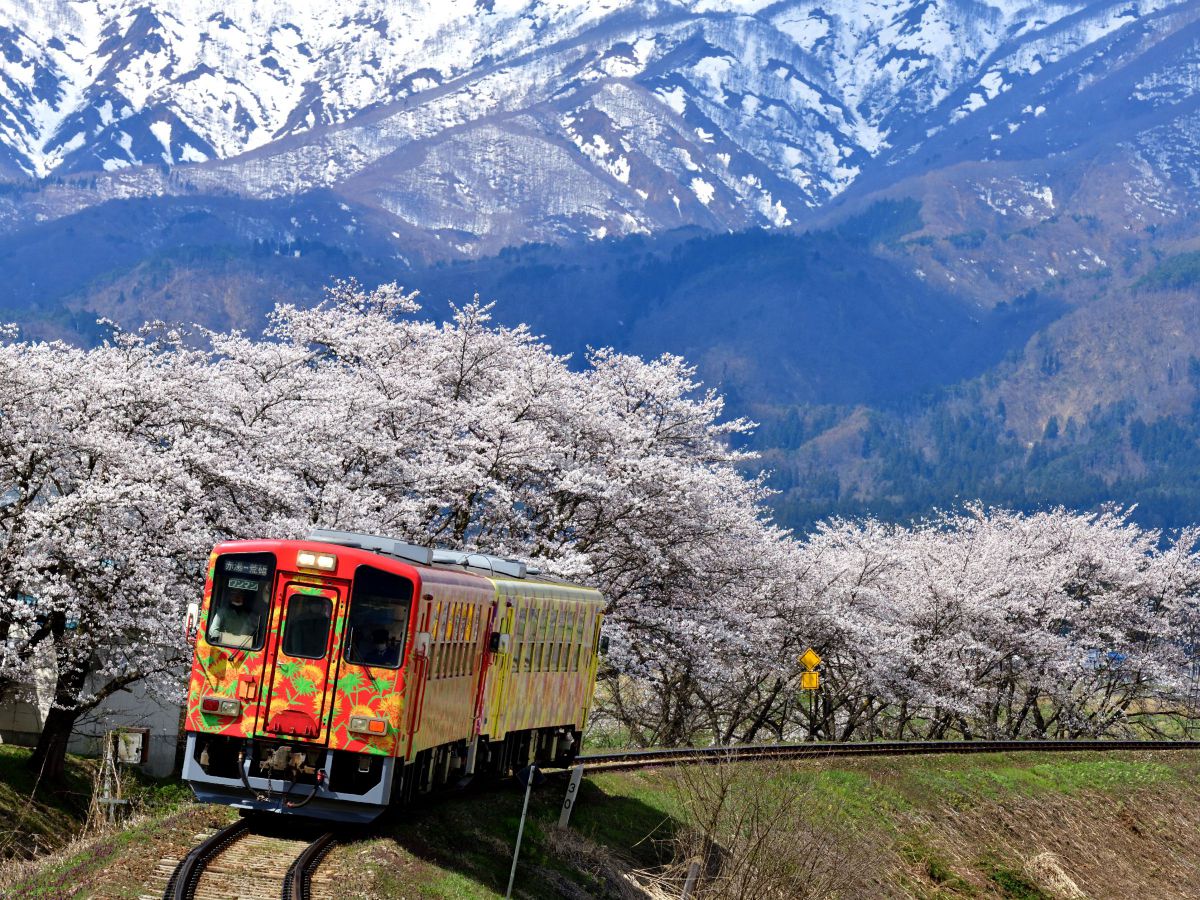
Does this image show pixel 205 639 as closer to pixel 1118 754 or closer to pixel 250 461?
pixel 250 461

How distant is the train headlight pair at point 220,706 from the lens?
1738 centimetres

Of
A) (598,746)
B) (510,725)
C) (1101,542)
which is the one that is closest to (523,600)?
(510,725)

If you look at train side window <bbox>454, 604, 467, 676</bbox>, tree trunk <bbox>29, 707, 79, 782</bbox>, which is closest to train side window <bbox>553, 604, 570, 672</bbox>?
train side window <bbox>454, 604, 467, 676</bbox>

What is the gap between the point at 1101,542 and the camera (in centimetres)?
5869

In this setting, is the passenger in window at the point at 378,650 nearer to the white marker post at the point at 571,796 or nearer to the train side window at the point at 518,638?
the train side window at the point at 518,638

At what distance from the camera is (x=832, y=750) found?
1389 inches

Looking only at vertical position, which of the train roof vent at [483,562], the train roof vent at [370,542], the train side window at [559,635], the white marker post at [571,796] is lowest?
the white marker post at [571,796]

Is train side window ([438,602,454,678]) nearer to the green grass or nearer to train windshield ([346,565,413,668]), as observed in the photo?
train windshield ([346,565,413,668])

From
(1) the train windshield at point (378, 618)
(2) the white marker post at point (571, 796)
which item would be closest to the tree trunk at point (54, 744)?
(2) the white marker post at point (571, 796)

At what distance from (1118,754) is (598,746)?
15.1 metres

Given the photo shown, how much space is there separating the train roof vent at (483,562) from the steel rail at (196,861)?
15.3 ft

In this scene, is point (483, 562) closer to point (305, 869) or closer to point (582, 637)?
point (582, 637)

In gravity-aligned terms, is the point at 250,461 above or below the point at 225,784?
above

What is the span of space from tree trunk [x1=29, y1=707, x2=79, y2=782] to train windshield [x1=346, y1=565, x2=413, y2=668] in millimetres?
13182
